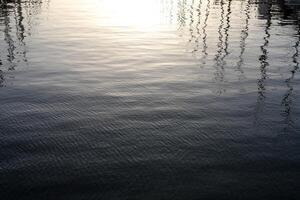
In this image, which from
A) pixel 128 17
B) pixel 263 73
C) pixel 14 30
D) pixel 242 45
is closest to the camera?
pixel 263 73

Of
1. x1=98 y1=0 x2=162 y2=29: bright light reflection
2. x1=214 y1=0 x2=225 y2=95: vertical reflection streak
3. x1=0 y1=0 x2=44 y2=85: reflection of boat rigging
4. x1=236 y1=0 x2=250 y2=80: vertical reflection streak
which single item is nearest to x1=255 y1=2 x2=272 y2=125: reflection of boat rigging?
x1=236 y1=0 x2=250 y2=80: vertical reflection streak

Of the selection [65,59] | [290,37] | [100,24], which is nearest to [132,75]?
[65,59]

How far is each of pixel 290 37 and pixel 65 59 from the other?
67.1 ft

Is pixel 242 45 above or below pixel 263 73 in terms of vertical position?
above

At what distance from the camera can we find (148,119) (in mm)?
16406

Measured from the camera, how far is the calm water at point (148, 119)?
37.7 ft

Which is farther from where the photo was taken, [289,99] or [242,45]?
[242,45]

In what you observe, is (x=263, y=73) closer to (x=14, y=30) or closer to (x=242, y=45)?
(x=242, y=45)

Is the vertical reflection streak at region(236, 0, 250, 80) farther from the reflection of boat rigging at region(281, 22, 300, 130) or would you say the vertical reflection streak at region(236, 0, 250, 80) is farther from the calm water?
the reflection of boat rigging at region(281, 22, 300, 130)

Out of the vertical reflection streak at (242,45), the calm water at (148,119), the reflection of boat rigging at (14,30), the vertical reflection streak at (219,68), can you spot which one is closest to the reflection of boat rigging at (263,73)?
the calm water at (148,119)

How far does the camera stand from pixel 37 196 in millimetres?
10742

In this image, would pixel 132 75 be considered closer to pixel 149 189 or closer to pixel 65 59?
pixel 65 59

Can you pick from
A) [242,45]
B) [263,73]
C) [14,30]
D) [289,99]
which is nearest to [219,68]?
[263,73]

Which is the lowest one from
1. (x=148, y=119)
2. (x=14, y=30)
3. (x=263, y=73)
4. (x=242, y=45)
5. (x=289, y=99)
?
(x=289, y=99)
